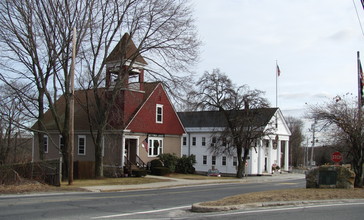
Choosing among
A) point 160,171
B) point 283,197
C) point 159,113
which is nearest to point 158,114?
point 159,113

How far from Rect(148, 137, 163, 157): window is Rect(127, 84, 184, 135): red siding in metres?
0.79

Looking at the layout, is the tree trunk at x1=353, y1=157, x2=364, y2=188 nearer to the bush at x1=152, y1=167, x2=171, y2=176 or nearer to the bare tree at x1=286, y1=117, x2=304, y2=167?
the bush at x1=152, y1=167, x2=171, y2=176

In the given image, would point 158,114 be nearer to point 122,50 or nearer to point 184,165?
point 184,165

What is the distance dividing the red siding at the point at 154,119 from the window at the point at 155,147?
79cm

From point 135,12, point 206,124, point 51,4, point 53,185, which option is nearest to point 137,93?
point 135,12

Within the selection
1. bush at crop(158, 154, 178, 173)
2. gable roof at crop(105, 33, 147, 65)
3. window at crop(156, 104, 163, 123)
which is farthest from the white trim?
gable roof at crop(105, 33, 147, 65)

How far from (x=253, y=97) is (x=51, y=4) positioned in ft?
72.1

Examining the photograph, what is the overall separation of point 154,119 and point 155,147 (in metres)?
2.71

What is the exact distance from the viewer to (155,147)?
126ft

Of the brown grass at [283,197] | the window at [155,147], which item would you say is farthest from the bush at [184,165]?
the brown grass at [283,197]

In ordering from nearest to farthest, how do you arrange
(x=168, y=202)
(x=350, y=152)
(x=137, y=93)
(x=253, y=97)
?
(x=168, y=202), (x=350, y=152), (x=137, y=93), (x=253, y=97)

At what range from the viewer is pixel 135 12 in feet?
90.7

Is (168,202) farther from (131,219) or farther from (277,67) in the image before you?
(277,67)

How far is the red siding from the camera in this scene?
36000 mm
